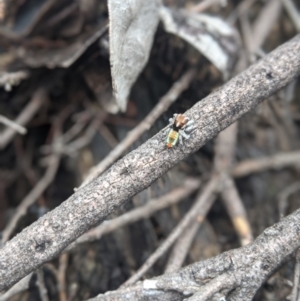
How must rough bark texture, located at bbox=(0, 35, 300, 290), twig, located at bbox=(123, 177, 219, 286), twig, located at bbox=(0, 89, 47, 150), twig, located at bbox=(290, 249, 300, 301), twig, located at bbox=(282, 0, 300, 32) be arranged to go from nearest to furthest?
rough bark texture, located at bbox=(0, 35, 300, 290)
twig, located at bbox=(290, 249, 300, 301)
twig, located at bbox=(123, 177, 219, 286)
twig, located at bbox=(0, 89, 47, 150)
twig, located at bbox=(282, 0, 300, 32)

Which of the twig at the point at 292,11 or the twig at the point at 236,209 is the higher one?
the twig at the point at 292,11

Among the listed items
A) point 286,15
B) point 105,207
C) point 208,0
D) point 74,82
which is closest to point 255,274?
point 105,207

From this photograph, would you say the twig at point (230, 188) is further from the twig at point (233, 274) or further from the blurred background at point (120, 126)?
the twig at point (233, 274)

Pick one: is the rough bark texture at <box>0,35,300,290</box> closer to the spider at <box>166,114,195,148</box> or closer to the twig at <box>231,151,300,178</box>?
the spider at <box>166,114,195,148</box>

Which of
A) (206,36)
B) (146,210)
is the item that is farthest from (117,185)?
(206,36)

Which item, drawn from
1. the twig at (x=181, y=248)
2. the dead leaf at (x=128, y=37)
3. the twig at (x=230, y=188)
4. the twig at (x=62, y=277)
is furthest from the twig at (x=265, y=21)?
the twig at (x=62, y=277)

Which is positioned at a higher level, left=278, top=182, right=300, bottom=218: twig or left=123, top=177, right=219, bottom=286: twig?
left=123, top=177, right=219, bottom=286: twig

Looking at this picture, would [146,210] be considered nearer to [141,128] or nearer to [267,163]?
[141,128]

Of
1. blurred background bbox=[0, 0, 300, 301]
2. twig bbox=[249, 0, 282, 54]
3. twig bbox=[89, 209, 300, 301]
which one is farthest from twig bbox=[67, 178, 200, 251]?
twig bbox=[249, 0, 282, 54]
